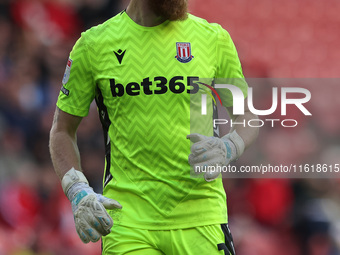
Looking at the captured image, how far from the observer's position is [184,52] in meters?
3.67

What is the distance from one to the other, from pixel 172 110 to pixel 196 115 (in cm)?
14

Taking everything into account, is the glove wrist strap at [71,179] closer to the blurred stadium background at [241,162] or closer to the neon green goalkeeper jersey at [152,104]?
the neon green goalkeeper jersey at [152,104]

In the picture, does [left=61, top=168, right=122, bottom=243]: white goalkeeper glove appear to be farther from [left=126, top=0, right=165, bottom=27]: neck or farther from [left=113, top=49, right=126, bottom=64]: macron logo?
[left=126, top=0, right=165, bottom=27]: neck

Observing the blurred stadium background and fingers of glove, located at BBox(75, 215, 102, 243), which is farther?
the blurred stadium background

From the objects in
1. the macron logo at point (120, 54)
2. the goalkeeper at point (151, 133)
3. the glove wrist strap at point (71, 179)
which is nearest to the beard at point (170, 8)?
the goalkeeper at point (151, 133)

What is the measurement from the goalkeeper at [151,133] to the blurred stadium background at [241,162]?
352 cm

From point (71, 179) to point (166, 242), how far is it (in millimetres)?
613

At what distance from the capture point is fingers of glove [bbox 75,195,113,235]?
328 cm

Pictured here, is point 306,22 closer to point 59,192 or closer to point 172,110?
point 59,192

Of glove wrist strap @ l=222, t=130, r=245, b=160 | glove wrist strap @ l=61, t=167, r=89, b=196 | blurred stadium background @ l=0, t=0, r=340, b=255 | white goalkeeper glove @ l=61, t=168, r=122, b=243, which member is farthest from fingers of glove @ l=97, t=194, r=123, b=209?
blurred stadium background @ l=0, t=0, r=340, b=255

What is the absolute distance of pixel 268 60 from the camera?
8.98 meters

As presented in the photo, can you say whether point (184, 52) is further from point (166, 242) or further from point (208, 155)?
point (166, 242)

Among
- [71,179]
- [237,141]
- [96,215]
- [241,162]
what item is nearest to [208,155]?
[237,141]

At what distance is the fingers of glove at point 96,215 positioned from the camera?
3279mm
